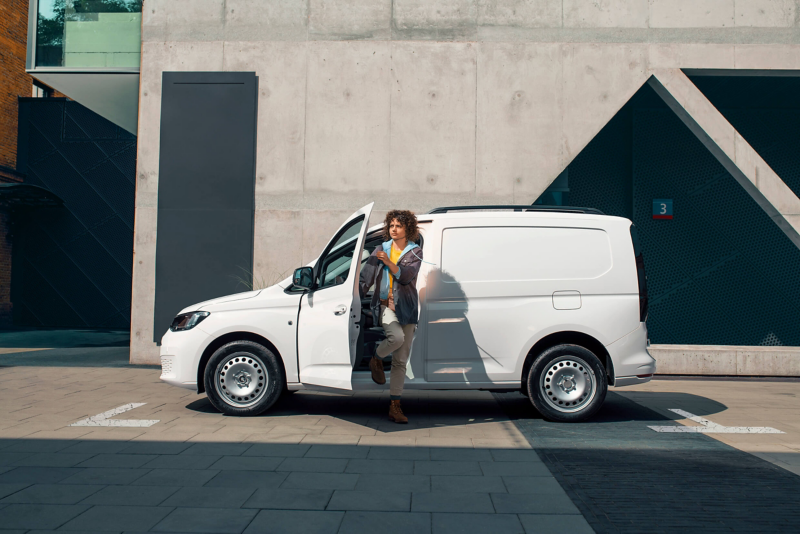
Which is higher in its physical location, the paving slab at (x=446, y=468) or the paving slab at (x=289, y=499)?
the paving slab at (x=289, y=499)

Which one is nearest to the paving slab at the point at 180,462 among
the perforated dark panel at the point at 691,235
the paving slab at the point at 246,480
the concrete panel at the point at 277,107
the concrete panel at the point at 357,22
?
the paving slab at the point at 246,480

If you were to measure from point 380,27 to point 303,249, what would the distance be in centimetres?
406

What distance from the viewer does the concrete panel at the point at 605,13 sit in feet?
35.7

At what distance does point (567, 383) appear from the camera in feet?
20.1

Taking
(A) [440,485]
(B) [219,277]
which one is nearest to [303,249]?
(B) [219,277]

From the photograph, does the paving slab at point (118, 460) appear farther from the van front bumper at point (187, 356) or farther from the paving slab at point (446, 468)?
the paving slab at point (446, 468)

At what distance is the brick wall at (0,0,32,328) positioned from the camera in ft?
61.2

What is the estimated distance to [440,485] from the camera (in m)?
4.02

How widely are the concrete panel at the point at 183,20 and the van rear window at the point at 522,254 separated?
7212mm

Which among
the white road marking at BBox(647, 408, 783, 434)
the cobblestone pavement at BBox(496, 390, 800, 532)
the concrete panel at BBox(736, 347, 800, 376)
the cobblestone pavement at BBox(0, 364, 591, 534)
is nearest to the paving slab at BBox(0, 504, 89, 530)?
the cobblestone pavement at BBox(0, 364, 591, 534)

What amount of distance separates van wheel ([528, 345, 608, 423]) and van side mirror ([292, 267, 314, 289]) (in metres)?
2.29

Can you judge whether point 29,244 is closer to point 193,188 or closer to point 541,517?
point 193,188

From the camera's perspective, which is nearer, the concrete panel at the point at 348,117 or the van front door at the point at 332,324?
the van front door at the point at 332,324

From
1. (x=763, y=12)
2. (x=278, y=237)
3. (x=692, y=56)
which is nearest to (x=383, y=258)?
(x=278, y=237)
